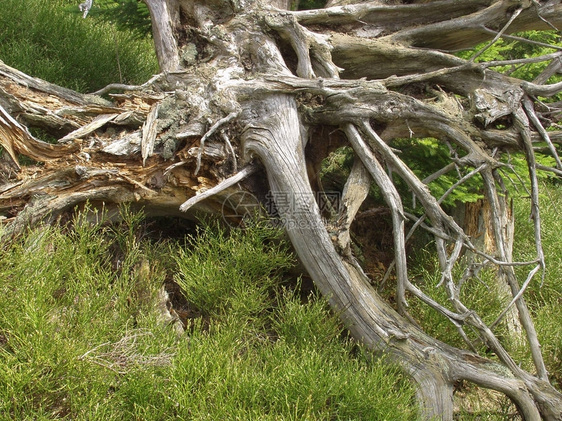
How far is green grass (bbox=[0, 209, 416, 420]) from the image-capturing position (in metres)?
3.03

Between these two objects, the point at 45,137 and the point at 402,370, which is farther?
the point at 45,137

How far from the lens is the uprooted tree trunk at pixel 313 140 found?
13.0 feet

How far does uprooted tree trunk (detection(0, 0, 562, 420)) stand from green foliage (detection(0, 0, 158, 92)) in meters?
2.07

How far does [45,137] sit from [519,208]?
606 cm

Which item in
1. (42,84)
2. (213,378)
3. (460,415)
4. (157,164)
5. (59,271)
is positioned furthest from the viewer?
(42,84)

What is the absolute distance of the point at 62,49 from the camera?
721cm

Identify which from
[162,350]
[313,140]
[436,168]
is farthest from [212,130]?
[436,168]

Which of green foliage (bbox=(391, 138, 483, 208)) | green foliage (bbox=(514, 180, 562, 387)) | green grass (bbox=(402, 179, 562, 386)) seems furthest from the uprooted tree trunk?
green foliage (bbox=(514, 180, 562, 387))

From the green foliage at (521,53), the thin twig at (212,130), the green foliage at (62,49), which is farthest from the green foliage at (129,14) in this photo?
the green foliage at (521,53)

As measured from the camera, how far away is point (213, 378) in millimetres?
3283

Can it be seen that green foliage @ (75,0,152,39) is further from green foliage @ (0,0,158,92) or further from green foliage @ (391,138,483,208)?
green foliage @ (391,138,483,208)

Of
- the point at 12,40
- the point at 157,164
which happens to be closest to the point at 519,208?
the point at 157,164

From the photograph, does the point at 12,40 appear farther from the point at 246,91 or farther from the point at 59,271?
the point at 59,271

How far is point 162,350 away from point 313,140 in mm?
2587
